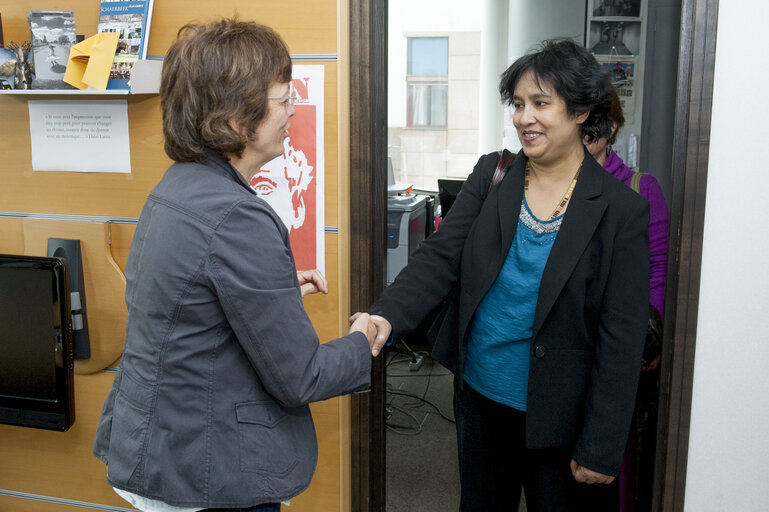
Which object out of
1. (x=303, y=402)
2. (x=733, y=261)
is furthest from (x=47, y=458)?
(x=733, y=261)

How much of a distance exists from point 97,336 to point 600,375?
1511 millimetres

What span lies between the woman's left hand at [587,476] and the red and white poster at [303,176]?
845 mm

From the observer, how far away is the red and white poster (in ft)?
5.82

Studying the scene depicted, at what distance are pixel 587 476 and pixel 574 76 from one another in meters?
0.90

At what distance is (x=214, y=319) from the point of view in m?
1.07

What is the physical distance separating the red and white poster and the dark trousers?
589 millimetres

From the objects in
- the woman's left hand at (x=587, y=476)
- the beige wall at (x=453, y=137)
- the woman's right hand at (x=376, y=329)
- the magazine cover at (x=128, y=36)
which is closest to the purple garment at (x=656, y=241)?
the woman's left hand at (x=587, y=476)

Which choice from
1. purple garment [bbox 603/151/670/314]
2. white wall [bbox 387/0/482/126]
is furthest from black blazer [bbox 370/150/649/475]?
white wall [bbox 387/0/482/126]

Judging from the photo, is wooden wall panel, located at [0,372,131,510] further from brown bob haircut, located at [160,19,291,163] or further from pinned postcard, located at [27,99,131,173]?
brown bob haircut, located at [160,19,291,163]

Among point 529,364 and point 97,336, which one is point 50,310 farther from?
point 529,364

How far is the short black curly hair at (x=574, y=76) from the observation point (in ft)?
4.79

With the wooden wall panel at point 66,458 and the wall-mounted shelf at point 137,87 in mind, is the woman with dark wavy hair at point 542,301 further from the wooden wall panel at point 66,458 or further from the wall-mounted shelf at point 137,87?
the wooden wall panel at point 66,458

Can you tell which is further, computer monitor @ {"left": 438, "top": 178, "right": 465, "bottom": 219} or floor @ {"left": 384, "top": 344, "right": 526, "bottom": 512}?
computer monitor @ {"left": 438, "top": 178, "right": 465, "bottom": 219}

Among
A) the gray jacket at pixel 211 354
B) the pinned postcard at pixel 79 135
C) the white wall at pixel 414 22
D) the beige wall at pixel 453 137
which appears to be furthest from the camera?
the beige wall at pixel 453 137
